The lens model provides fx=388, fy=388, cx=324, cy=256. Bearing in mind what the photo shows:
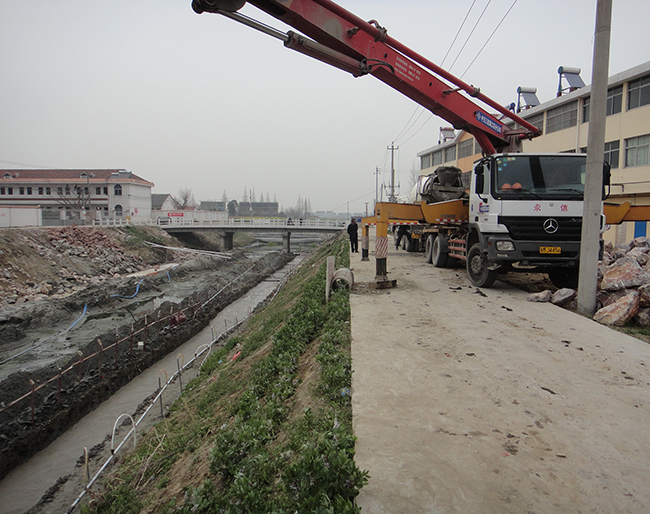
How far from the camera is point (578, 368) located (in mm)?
4891

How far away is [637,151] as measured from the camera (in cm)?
1777

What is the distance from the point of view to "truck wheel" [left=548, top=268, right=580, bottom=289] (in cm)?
923

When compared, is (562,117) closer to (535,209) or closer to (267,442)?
(535,209)

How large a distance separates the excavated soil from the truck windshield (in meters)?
11.2

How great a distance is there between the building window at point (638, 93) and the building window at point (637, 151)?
1.52 meters

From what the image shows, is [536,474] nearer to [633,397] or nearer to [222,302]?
[633,397]

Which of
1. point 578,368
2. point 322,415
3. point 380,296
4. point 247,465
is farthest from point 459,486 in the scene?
point 380,296

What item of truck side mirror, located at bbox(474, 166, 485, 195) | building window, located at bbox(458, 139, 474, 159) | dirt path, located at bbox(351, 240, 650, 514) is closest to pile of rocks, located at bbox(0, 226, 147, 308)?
dirt path, located at bbox(351, 240, 650, 514)

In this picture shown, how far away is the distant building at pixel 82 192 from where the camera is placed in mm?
49281

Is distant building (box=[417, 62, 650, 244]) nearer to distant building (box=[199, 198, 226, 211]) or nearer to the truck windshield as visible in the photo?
the truck windshield

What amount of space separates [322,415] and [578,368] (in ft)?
11.1

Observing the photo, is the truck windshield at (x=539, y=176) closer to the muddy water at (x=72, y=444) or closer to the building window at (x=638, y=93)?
the muddy water at (x=72, y=444)

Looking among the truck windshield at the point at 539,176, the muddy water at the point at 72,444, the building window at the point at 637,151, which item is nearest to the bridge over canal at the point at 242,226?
the building window at the point at 637,151

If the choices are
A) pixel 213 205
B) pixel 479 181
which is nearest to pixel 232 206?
pixel 213 205
